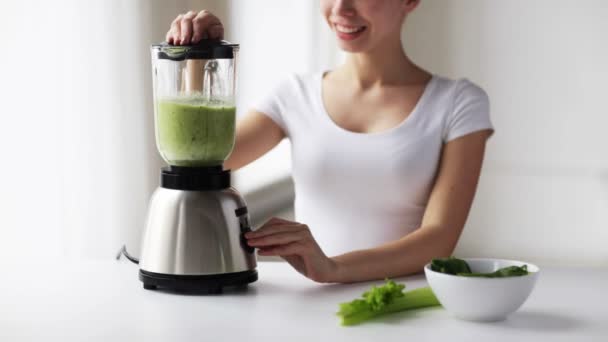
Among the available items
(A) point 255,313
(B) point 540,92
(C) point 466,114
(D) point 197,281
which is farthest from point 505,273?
(B) point 540,92

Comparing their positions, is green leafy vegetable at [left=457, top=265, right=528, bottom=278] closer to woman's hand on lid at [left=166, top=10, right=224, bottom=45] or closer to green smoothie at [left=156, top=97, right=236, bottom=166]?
green smoothie at [left=156, top=97, right=236, bottom=166]

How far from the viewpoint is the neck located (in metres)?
2.26

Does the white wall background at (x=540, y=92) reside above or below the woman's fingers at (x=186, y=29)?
below

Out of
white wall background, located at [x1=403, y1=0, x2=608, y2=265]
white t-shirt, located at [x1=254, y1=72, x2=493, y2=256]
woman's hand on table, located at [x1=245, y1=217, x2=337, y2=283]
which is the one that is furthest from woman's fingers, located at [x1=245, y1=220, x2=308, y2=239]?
white wall background, located at [x1=403, y1=0, x2=608, y2=265]

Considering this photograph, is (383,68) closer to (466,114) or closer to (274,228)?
(466,114)

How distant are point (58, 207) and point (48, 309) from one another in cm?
86

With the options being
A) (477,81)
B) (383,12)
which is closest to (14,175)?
(383,12)

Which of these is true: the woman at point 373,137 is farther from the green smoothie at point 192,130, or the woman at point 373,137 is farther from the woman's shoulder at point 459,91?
the green smoothie at point 192,130

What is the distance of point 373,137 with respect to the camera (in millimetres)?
2197

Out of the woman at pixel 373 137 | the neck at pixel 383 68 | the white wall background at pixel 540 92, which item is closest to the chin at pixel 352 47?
the woman at pixel 373 137

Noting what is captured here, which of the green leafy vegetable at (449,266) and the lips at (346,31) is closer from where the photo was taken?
the green leafy vegetable at (449,266)

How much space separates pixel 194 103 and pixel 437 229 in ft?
1.97

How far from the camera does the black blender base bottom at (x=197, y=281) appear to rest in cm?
160

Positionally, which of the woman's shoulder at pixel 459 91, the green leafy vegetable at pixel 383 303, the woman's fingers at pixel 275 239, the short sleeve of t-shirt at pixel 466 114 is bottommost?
the green leafy vegetable at pixel 383 303
